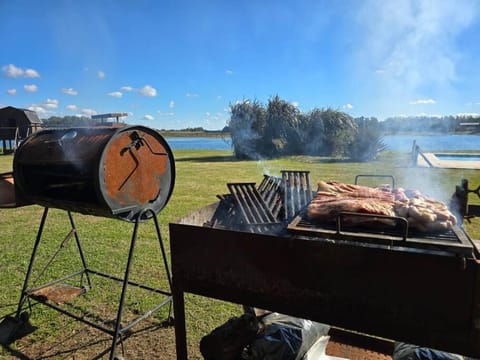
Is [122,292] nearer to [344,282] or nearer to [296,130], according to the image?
[344,282]

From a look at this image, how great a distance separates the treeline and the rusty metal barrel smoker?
13.5 meters

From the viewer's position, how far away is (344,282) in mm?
1763

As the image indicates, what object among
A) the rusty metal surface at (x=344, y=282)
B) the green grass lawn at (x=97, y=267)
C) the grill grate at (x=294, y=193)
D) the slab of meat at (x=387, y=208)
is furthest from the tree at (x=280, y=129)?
the rusty metal surface at (x=344, y=282)

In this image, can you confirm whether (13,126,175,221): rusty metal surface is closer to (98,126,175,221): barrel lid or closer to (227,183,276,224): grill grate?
(98,126,175,221): barrel lid

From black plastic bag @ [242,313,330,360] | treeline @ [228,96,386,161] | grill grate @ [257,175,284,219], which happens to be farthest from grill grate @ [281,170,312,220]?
treeline @ [228,96,386,161]

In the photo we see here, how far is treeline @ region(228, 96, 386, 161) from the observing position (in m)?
15.9

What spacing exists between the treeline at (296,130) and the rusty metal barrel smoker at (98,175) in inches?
531

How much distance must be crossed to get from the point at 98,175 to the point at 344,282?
1.84m

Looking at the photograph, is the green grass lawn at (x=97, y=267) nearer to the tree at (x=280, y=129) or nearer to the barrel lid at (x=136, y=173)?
the barrel lid at (x=136, y=173)

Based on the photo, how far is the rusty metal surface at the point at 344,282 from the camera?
1.57 metres

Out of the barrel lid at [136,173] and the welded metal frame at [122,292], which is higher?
the barrel lid at [136,173]

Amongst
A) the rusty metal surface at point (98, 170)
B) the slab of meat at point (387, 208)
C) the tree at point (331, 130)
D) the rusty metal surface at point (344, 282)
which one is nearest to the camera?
the rusty metal surface at point (344, 282)

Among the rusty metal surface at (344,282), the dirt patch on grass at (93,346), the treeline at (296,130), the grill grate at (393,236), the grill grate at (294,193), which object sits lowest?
the dirt patch on grass at (93,346)

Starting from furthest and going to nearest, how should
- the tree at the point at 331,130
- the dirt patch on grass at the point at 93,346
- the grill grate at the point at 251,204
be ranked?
the tree at the point at 331,130
the dirt patch on grass at the point at 93,346
the grill grate at the point at 251,204
